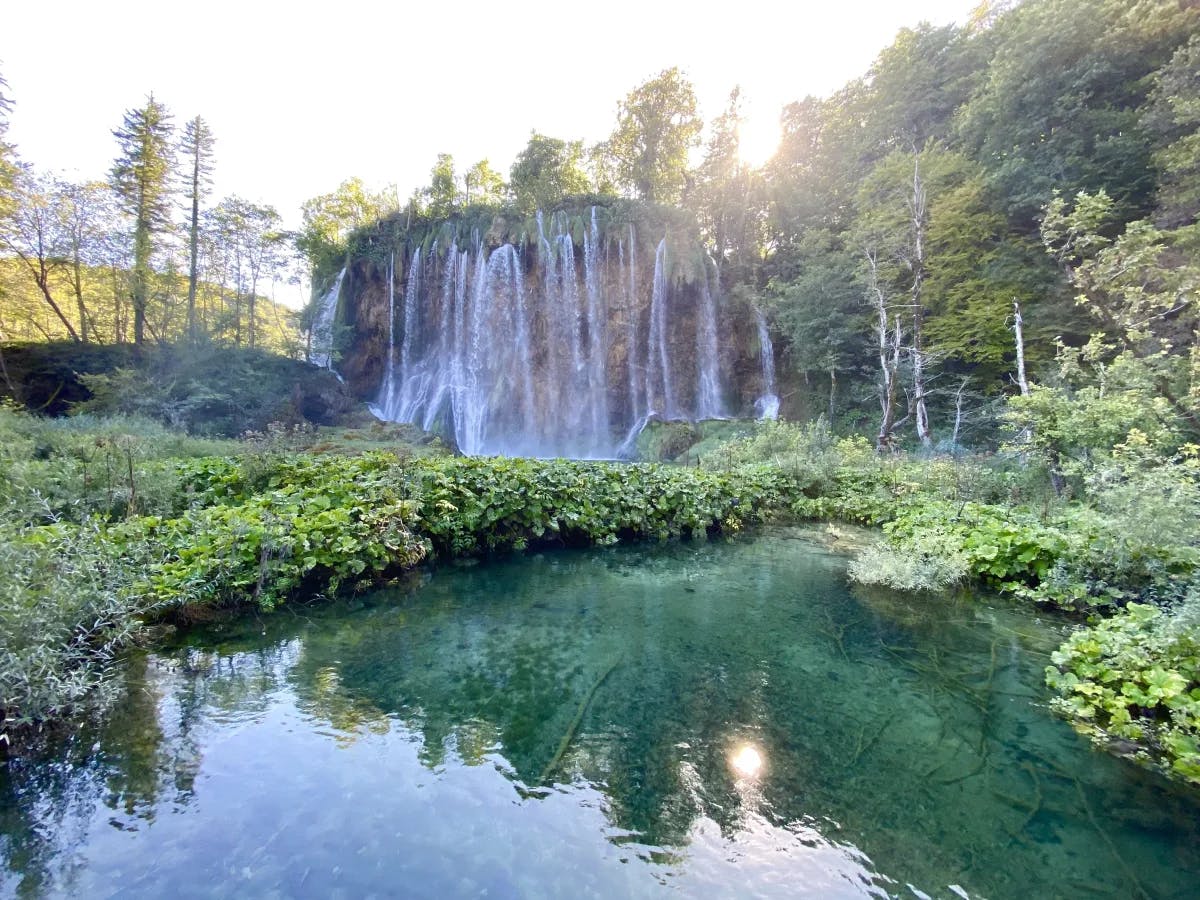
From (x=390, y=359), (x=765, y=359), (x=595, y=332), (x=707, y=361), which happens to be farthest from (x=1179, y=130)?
(x=390, y=359)

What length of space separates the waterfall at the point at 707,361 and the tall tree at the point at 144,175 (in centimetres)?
2284

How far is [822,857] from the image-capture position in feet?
7.86

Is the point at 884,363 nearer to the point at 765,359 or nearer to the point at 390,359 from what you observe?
the point at 765,359

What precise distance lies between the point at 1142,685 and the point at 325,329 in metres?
28.3

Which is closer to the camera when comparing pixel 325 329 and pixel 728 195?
pixel 325 329

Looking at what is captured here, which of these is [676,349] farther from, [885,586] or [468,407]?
[885,586]

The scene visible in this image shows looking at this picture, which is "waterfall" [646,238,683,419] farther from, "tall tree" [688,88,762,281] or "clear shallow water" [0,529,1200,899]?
"clear shallow water" [0,529,1200,899]

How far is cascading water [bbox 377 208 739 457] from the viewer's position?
76.2 ft

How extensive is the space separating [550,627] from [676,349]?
20119 millimetres

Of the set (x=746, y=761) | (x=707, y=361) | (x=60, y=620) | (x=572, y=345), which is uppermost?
(x=572, y=345)

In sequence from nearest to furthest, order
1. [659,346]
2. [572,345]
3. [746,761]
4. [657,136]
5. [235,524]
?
[746,761], [235,524], [659,346], [572,345], [657,136]

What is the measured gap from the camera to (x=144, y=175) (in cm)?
2236

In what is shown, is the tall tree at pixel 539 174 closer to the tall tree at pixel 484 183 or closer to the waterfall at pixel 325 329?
the tall tree at pixel 484 183

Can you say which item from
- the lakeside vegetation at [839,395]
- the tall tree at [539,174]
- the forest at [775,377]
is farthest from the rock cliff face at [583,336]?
the tall tree at [539,174]
